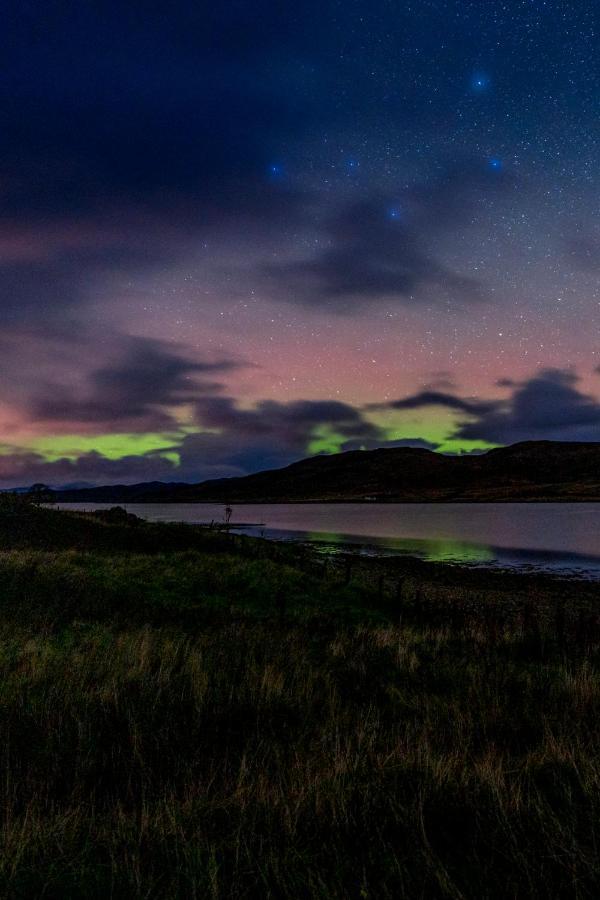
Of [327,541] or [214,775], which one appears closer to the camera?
[214,775]

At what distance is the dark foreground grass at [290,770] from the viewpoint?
278 cm

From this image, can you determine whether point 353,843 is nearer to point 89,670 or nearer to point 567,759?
point 567,759

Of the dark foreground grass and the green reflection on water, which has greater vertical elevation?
the dark foreground grass

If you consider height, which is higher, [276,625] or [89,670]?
[89,670]

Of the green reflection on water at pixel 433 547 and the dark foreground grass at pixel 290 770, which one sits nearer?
the dark foreground grass at pixel 290 770

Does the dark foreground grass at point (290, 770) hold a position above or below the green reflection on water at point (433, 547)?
above

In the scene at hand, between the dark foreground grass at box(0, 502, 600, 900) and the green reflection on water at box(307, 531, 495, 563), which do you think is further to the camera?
the green reflection on water at box(307, 531, 495, 563)

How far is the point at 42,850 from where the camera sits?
3.04 meters

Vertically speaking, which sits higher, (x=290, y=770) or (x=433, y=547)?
(x=290, y=770)

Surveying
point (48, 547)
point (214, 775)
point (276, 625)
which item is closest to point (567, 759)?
point (214, 775)

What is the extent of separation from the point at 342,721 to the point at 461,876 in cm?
265

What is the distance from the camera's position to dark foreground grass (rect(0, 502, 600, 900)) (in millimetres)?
2775

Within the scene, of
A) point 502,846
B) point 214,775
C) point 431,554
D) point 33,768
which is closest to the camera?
point 502,846

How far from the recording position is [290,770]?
397cm
